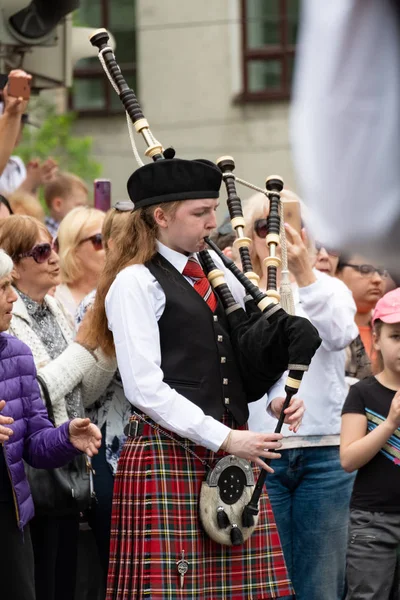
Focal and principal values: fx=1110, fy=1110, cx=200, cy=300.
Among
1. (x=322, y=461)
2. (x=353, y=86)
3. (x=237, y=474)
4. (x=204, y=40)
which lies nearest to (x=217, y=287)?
(x=237, y=474)

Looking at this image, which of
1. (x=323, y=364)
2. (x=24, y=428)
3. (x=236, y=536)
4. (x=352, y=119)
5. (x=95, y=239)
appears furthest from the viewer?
(x=95, y=239)

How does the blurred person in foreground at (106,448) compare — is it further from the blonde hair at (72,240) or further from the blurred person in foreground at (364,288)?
the blurred person in foreground at (364,288)

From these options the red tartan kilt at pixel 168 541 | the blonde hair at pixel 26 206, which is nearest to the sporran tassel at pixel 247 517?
the red tartan kilt at pixel 168 541

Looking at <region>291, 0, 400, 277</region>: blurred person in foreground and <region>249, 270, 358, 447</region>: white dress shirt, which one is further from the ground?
<region>291, 0, 400, 277</region>: blurred person in foreground

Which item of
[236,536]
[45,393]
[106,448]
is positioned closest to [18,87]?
[45,393]

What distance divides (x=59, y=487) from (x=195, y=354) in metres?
0.97

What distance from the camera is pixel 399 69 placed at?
3.56 ft

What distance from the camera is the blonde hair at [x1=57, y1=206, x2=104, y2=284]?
213 inches

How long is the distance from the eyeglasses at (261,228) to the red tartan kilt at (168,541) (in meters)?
1.41

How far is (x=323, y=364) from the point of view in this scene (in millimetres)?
4680

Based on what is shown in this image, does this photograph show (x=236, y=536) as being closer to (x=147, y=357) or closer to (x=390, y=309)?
(x=147, y=357)

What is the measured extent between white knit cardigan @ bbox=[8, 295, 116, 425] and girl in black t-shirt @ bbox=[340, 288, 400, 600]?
39.1 inches

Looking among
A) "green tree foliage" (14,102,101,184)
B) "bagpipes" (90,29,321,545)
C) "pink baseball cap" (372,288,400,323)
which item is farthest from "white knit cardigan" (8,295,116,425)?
"green tree foliage" (14,102,101,184)

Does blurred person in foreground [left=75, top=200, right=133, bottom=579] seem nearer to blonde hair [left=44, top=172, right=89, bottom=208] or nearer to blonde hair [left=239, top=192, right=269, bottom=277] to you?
blonde hair [left=239, top=192, right=269, bottom=277]
